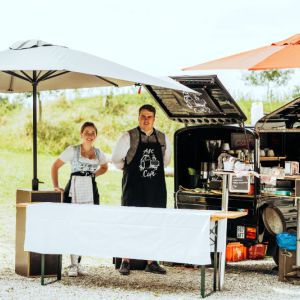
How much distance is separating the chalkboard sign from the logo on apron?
85 cm

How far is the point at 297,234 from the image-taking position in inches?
345

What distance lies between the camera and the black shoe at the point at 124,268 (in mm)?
9078

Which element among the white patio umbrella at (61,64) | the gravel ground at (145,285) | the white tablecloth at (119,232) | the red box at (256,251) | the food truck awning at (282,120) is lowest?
the gravel ground at (145,285)

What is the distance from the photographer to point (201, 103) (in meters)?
9.60

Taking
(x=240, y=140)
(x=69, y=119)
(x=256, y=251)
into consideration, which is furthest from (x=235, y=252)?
(x=69, y=119)

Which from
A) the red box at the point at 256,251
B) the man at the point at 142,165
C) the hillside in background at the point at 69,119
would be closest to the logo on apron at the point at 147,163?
the man at the point at 142,165

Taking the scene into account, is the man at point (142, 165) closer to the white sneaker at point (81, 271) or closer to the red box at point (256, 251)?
the white sneaker at point (81, 271)

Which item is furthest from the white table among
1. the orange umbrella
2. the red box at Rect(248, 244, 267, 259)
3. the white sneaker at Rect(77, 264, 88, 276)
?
the red box at Rect(248, 244, 267, 259)

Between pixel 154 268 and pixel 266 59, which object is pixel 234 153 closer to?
pixel 266 59

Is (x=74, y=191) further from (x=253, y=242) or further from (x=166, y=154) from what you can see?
(x=253, y=242)

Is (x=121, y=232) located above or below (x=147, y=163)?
below

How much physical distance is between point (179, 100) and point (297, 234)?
2.15 metres

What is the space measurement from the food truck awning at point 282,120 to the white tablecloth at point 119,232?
6.77 feet

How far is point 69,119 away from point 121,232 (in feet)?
64.9
